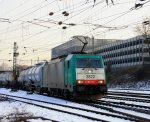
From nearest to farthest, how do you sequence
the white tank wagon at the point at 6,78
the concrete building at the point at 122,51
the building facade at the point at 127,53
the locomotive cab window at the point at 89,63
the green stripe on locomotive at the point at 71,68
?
the green stripe on locomotive at the point at 71,68 → the locomotive cab window at the point at 89,63 → the white tank wagon at the point at 6,78 → the concrete building at the point at 122,51 → the building facade at the point at 127,53

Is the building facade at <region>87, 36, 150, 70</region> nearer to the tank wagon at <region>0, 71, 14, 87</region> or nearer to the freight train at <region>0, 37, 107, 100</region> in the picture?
the tank wagon at <region>0, 71, 14, 87</region>

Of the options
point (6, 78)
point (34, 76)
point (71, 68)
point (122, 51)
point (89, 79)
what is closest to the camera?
point (89, 79)

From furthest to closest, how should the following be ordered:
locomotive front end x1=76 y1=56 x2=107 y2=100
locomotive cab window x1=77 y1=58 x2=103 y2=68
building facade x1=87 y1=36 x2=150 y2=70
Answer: building facade x1=87 y1=36 x2=150 y2=70, locomotive cab window x1=77 y1=58 x2=103 y2=68, locomotive front end x1=76 y1=56 x2=107 y2=100

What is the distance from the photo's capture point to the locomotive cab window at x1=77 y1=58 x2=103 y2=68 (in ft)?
82.4

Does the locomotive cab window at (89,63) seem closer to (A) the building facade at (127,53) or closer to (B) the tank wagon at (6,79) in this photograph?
(B) the tank wagon at (6,79)

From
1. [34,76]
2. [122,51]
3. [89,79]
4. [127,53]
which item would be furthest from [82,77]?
[122,51]

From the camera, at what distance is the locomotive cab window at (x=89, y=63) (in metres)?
25.1

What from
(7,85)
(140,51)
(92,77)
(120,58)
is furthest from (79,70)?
(120,58)

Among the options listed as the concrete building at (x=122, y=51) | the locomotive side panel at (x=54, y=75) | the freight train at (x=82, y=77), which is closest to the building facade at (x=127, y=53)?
the concrete building at (x=122, y=51)

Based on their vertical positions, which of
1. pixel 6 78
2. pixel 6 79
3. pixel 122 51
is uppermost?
pixel 122 51

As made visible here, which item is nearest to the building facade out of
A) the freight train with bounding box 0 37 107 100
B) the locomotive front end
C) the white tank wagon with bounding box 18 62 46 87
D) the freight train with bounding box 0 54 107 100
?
the white tank wagon with bounding box 18 62 46 87

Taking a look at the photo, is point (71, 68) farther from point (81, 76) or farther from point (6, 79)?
point (6, 79)

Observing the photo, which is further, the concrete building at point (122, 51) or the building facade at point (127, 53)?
the building facade at point (127, 53)

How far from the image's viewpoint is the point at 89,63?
83.1 ft
